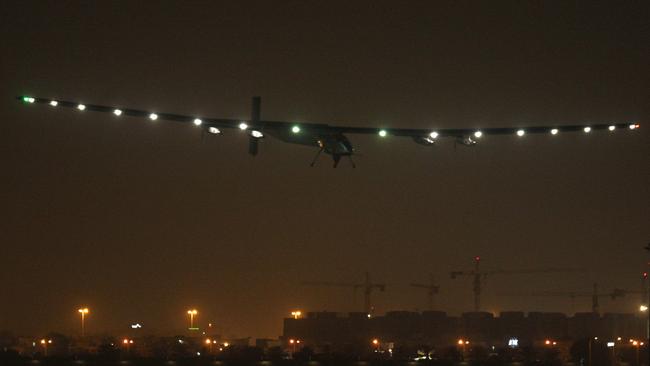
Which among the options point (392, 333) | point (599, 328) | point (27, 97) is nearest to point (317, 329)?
point (392, 333)

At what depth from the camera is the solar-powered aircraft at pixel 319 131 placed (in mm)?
43312

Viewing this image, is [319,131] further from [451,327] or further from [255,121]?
[451,327]

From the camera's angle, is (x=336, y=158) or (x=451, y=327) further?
(x=451, y=327)

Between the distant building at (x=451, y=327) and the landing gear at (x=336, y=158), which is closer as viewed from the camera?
the landing gear at (x=336, y=158)

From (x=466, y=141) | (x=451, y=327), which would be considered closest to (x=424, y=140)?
(x=466, y=141)

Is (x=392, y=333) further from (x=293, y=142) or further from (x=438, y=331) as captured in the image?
(x=293, y=142)

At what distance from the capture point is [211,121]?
1780 inches

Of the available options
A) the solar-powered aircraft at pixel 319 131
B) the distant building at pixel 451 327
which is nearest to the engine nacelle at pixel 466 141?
the solar-powered aircraft at pixel 319 131

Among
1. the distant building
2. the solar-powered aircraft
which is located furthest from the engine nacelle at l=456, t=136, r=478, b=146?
the distant building

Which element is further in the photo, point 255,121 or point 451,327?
point 451,327

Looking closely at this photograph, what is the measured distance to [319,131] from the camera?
43031 mm

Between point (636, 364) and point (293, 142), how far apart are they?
2008cm

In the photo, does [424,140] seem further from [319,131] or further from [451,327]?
[451,327]

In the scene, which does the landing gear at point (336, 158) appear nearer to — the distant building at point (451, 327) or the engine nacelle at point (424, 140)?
the engine nacelle at point (424, 140)
